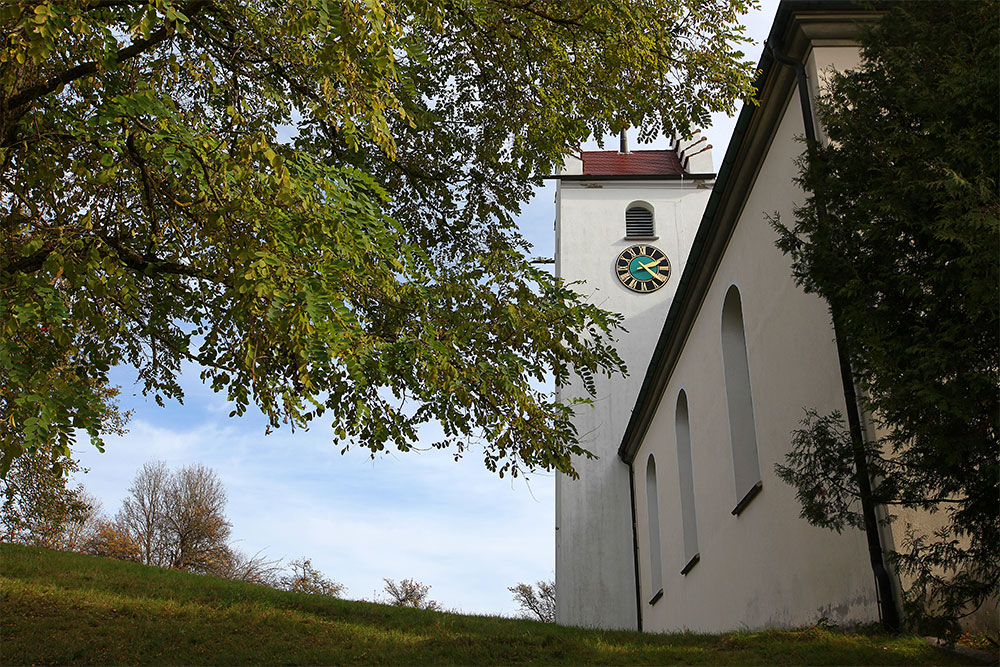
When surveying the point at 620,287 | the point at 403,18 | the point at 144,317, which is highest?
the point at 620,287

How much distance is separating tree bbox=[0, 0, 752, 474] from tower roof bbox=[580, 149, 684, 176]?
17.7 metres

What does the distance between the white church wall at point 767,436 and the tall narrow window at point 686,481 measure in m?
0.40

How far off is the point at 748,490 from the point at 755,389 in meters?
1.49

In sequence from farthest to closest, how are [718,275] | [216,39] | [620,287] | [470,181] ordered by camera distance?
[620,287] → [718,275] → [470,181] → [216,39]

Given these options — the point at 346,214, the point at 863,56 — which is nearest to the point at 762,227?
the point at 863,56

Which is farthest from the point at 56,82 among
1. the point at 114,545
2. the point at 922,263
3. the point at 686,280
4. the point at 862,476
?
the point at 114,545

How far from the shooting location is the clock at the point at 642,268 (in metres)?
24.6

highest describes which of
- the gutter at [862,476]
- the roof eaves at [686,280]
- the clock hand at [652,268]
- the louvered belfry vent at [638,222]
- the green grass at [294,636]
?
the louvered belfry vent at [638,222]

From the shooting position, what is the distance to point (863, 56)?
247 inches

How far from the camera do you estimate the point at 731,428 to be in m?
11.8

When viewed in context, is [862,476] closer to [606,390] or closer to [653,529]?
[653,529]

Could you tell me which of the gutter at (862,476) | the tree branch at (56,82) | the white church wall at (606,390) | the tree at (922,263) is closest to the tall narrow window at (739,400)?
the gutter at (862,476)

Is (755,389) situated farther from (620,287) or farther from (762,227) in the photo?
(620,287)

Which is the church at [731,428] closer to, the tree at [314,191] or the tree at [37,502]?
the tree at [314,191]
